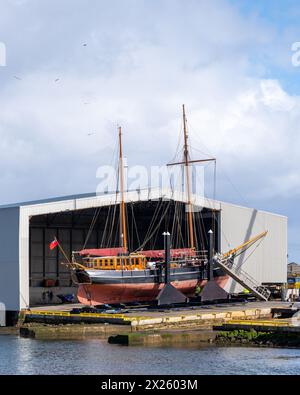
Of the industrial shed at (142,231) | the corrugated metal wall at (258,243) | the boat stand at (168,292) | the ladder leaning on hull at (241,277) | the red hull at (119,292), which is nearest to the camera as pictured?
the boat stand at (168,292)

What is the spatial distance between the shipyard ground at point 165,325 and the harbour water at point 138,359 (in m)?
1.81

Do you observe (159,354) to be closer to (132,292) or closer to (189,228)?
(132,292)

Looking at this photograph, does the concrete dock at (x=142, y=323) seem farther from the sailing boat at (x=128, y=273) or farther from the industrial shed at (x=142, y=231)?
the industrial shed at (x=142, y=231)

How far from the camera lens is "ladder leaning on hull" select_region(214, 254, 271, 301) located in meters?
57.3

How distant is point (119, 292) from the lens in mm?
53281

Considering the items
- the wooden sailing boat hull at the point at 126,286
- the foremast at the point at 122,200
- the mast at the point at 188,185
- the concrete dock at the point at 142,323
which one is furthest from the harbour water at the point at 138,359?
the mast at the point at 188,185

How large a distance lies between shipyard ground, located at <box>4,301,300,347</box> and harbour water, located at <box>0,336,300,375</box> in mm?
1813

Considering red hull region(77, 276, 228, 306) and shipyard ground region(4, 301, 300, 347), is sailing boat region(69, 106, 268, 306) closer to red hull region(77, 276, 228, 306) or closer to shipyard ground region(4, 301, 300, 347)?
red hull region(77, 276, 228, 306)

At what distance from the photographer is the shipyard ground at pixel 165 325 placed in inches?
1459

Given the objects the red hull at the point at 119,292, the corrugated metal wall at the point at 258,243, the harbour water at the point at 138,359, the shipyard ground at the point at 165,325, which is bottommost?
the harbour water at the point at 138,359

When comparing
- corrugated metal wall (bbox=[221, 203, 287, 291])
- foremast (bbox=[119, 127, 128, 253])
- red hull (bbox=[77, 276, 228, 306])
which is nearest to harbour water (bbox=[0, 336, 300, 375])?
red hull (bbox=[77, 276, 228, 306])

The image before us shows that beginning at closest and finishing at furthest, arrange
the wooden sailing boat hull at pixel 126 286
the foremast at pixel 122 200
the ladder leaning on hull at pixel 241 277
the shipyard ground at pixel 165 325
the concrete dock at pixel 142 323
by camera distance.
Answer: the shipyard ground at pixel 165 325
the concrete dock at pixel 142 323
the wooden sailing boat hull at pixel 126 286
the foremast at pixel 122 200
the ladder leaning on hull at pixel 241 277

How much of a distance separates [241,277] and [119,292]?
11.8 m

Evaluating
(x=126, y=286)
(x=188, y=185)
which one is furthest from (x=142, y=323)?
(x=188, y=185)
